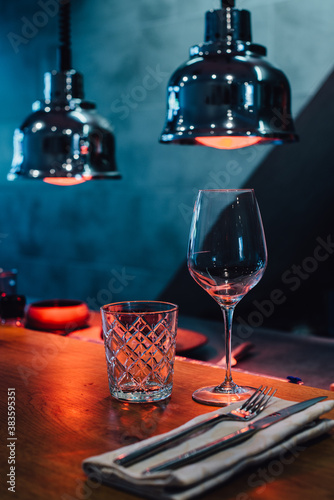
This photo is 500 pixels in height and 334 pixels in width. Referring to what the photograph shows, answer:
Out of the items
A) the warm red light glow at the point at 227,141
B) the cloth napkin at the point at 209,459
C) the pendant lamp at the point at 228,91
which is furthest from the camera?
the warm red light glow at the point at 227,141

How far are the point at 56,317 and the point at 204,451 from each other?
1.11 meters

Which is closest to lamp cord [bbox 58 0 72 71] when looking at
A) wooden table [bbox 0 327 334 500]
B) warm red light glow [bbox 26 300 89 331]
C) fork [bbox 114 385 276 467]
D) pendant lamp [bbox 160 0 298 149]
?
pendant lamp [bbox 160 0 298 149]

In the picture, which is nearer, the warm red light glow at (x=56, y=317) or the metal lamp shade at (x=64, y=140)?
the metal lamp shade at (x=64, y=140)

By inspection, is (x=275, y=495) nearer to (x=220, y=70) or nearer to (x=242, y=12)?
(x=220, y=70)

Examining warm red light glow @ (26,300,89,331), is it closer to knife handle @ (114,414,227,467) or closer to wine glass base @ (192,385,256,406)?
wine glass base @ (192,385,256,406)

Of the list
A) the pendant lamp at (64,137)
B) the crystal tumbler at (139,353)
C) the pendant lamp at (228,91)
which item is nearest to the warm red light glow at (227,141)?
the pendant lamp at (228,91)

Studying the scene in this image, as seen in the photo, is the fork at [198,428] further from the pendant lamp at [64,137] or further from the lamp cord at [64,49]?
the lamp cord at [64,49]

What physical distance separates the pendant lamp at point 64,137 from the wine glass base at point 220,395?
2.49 ft

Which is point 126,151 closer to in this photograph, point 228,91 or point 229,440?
point 228,91

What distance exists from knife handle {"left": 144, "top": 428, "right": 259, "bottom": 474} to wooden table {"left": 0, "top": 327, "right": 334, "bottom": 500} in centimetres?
3

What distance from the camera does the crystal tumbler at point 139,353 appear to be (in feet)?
2.60

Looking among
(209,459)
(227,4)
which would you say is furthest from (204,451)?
(227,4)

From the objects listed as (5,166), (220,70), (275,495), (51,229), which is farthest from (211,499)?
(5,166)

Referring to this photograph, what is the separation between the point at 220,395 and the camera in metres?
0.81
